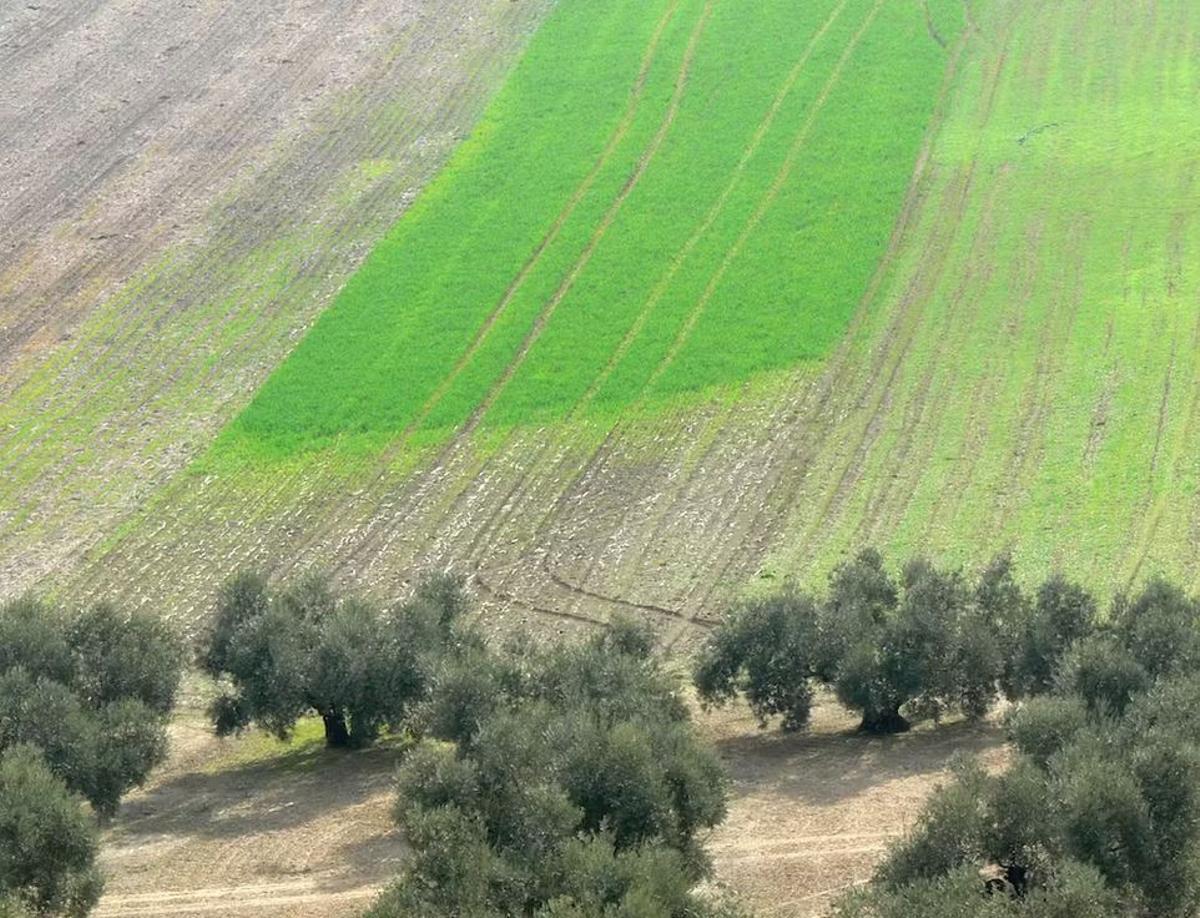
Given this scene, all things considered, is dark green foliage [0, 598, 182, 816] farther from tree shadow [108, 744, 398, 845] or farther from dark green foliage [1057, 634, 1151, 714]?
dark green foliage [1057, 634, 1151, 714]

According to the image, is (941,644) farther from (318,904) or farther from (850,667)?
(318,904)

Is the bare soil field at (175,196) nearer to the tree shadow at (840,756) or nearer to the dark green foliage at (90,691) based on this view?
the dark green foliage at (90,691)

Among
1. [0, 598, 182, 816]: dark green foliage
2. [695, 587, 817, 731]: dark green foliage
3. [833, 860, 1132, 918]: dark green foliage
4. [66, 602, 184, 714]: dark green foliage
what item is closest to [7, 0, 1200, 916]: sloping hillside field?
[695, 587, 817, 731]: dark green foliage

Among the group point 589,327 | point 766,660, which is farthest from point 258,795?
point 589,327

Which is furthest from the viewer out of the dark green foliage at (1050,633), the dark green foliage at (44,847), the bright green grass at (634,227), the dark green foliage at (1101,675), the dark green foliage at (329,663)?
the bright green grass at (634,227)

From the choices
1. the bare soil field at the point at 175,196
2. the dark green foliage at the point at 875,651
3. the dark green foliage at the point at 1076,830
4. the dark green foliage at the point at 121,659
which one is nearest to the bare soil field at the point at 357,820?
the dark green foliage at the point at 875,651

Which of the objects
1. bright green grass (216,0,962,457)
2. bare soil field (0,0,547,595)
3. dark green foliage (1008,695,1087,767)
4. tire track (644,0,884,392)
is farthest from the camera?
tire track (644,0,884,392)
